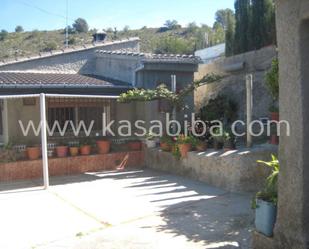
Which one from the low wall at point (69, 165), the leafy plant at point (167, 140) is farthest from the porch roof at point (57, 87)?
the leafy plant at point (167, 140)

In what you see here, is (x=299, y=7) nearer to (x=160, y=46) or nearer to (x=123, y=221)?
(x=123, y=221)

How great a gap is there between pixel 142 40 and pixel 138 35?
3.99 m

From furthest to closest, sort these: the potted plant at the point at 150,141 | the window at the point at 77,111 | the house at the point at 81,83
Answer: the window at the point at 77,111 < the potted plant at the point at 150,141 < the house at the point at 81,83

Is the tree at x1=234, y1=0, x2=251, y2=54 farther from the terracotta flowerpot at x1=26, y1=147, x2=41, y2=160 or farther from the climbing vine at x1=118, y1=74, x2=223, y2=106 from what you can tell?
the terracotta flowerpot at x1=26, y1=147, x2=41, y2=160

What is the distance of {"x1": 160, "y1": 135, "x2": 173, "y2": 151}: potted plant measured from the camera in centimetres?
1329

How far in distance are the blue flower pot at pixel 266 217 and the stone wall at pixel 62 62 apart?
14480 mm

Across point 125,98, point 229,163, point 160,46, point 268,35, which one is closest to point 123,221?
point 229,163

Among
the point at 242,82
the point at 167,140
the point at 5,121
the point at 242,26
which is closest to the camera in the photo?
the point at 167,140

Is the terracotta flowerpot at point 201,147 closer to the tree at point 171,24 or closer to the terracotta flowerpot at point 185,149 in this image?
the terracotta flowerpot at point 185,149

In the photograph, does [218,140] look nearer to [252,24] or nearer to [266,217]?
[266,217]

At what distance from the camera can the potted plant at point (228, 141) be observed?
1125 centimetres

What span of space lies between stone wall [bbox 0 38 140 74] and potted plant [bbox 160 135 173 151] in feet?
23.9

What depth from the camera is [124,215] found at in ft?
28.1

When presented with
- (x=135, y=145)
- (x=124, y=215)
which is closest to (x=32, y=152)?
(x=135, y=145)
